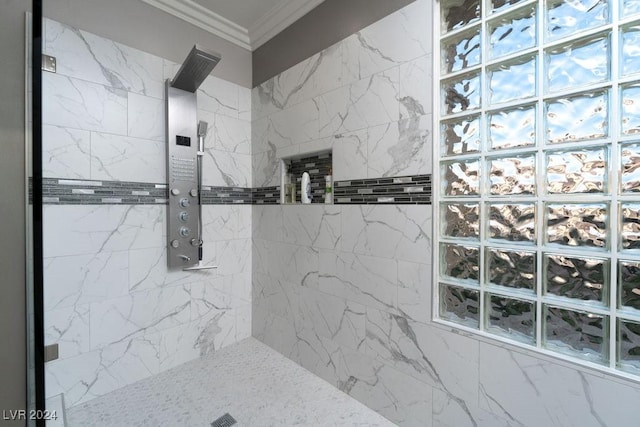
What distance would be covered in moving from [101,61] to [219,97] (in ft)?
2.31

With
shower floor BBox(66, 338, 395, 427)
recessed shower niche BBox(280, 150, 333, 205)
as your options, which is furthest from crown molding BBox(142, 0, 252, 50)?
→ shower floor BBox(66, 338, 395, 427)

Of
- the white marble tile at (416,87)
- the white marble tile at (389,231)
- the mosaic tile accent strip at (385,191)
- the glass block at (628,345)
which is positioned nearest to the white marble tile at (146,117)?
the mosaic tile accent strip at (385,191)

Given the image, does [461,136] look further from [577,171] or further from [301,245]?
[301,245]

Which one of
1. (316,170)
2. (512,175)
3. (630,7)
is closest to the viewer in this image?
(630,7)

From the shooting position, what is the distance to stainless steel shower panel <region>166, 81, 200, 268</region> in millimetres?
1796

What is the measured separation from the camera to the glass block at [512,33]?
1.03 metres

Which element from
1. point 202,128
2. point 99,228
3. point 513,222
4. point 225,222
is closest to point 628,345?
point 513,222

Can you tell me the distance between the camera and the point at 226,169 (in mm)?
2121

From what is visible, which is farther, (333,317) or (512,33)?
(333,317)

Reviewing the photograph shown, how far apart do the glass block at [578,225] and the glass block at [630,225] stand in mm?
39

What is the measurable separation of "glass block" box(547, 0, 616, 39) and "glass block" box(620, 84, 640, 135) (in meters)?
0.25

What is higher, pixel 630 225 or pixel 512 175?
pixel 512 175

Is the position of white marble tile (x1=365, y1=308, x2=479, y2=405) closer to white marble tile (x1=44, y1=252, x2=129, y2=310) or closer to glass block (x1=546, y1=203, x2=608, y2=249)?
glass block (x1=546, y1=203, x2=608, y2=249)

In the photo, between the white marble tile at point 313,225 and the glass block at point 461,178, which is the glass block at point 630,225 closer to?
the glass block at point 461,178
